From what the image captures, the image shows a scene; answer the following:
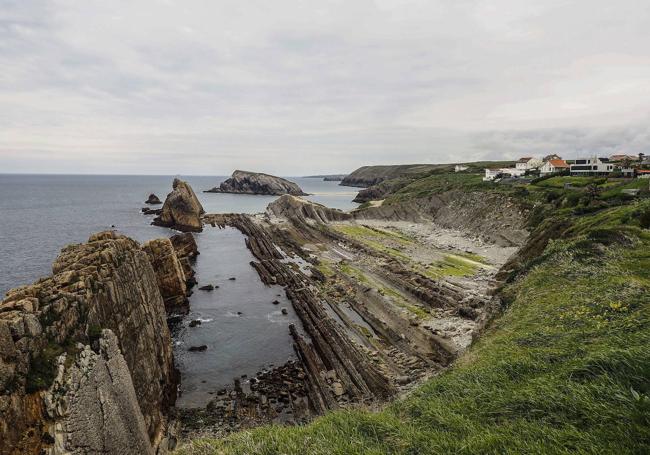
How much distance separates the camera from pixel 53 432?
449 inches

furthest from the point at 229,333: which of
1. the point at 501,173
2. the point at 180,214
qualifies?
the point at 501,173

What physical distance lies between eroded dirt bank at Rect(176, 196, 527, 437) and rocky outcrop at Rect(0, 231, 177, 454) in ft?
18.1

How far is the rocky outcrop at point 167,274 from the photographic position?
1542 inches

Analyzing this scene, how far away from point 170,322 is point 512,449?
111ft

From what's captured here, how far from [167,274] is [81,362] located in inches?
1087

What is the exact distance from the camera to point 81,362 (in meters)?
13.6

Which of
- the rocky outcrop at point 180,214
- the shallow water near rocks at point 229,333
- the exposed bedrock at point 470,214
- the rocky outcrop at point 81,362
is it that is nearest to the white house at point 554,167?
the exposed bedrock at point 470,214

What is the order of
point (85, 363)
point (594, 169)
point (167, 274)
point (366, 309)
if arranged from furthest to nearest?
point (594, 169), point (167, 274), point (366, 309), point (85, 363)

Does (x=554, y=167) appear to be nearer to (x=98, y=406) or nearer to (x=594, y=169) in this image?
(x=594, y=169)

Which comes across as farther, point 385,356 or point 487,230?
point 487,230

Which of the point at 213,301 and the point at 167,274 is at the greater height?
the point at 167,274

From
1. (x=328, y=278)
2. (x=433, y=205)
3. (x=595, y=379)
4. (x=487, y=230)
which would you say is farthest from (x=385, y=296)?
(x=433, y=205)

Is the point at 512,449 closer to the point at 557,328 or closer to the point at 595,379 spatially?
the point at 595,379

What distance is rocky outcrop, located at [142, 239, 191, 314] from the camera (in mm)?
39156
